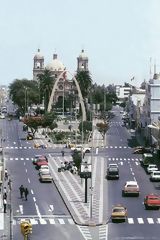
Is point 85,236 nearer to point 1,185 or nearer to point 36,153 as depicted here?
point 1,185

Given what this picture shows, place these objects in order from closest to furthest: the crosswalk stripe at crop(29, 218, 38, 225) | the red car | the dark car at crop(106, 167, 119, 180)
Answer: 1. the crosswalk stripe at crop(29, 218, 38, 225)
2. the dark car at crop(106, 167, 119, 180)
3. the red car

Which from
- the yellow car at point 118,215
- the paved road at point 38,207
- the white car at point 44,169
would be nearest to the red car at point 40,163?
the paved road at point 38,207

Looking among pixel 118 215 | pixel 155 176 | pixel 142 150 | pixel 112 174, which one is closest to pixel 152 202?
pixel 118 215

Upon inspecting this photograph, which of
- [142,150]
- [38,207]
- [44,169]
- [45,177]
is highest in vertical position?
[44,169]

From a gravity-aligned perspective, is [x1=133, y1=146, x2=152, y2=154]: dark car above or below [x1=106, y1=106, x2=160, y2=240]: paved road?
above

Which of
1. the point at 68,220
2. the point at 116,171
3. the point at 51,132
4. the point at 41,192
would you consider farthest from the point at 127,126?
the point at 68,220

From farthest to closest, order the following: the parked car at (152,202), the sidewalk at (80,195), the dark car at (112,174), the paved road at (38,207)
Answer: the dark car at (112,174) < the parked car at (152,202) < the sidewalk at (80,195) < the paved road at (38,207)

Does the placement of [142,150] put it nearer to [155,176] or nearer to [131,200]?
[155,176]

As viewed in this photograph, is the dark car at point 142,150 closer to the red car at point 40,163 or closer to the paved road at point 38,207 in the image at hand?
the paved road at point 38,207

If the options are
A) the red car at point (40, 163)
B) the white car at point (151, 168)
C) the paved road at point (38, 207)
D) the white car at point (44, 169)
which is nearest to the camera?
the paved road at point (38, 207)

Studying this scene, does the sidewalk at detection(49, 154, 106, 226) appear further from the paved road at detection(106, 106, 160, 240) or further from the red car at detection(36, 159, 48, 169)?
the paved road at detection(106, 106, 160, 240)

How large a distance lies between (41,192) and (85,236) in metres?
21.8

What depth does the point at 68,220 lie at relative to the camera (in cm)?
6103

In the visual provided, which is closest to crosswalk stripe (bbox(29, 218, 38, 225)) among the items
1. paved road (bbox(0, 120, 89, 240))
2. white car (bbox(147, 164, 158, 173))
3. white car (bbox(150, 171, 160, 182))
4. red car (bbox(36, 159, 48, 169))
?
paved road (bbox(0, 120, 89, 240))
